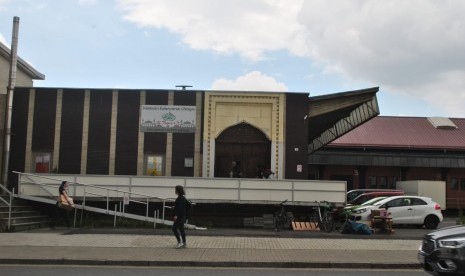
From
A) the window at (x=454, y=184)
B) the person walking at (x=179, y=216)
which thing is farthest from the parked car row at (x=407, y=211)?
the window at (x=454, y=184)

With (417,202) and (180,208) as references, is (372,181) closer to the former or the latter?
(417,202)

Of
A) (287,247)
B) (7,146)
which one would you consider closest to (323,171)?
(7,146)

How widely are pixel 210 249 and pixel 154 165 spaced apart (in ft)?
38.9

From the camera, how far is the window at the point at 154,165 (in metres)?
25.2

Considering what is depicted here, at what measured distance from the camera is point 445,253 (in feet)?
27.2

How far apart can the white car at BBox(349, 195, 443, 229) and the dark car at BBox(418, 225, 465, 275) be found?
43.4ft

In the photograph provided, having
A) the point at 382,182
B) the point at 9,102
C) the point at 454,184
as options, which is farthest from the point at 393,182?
the point at 9,102

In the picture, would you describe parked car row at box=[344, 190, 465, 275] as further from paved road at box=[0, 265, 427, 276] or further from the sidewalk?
the sidewalk

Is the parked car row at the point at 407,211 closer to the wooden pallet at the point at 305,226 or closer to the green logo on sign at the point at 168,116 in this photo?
the wooden pallet at the point at 305,226

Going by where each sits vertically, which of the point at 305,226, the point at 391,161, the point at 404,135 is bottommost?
the point at 305,226

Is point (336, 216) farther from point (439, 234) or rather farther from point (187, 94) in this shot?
point (439, 234)

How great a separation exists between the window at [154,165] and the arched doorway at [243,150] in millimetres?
2634

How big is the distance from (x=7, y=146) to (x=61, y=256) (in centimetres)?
1368

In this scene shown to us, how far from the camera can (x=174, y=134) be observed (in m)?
25.4
